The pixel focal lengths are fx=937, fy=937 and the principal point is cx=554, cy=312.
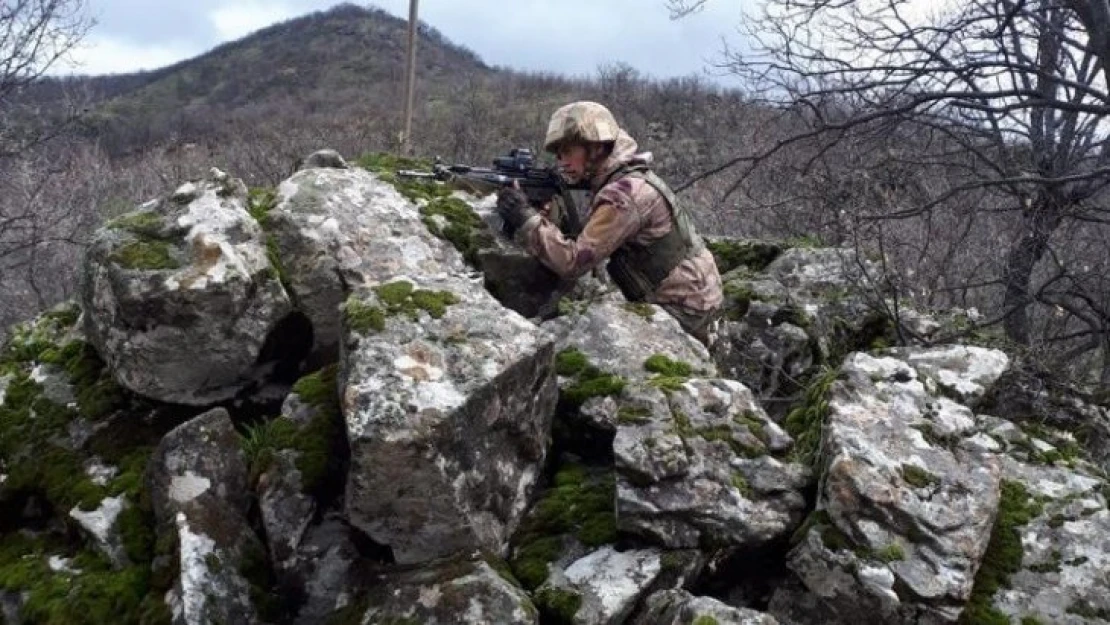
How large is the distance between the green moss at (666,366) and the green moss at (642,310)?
1.06 feet

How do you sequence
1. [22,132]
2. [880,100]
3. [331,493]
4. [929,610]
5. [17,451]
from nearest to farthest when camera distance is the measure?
[929,610] → [331,493] → [17,451] → [880,100] → [22,132]

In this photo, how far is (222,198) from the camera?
476 cm

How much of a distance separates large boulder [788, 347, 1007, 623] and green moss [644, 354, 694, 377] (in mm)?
664

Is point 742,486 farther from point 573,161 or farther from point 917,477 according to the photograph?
point 573,161

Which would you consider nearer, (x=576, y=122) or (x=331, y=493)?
(x=331, y=493)

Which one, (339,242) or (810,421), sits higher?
(339,242)

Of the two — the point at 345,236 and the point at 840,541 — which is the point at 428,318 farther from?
the point at 840,541

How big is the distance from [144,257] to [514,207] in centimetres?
182

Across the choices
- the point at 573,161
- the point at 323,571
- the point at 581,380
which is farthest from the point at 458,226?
the point at 323,571

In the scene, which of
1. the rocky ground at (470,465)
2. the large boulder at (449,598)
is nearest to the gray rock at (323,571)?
the rocky ground at (470,465)

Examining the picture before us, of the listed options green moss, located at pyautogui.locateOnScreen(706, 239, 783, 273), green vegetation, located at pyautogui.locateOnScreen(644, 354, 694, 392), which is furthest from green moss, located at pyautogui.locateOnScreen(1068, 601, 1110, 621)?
green moss, located at pyautogui.locateOnScreen(706, 239, 783, 273)

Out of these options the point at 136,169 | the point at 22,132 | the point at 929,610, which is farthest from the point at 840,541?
the point at 136,169

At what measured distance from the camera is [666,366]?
4.27 meters

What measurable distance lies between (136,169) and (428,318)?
2773 cm
